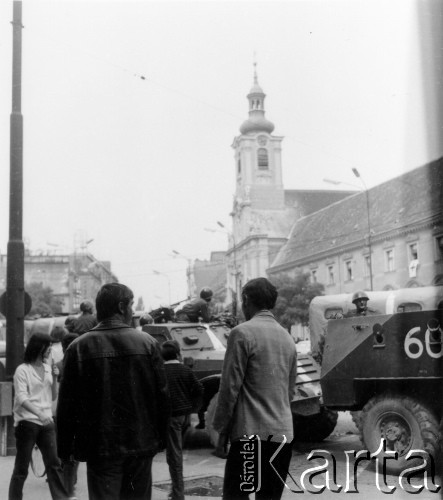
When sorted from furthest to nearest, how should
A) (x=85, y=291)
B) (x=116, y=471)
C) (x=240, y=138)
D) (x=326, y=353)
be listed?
1. (x=240, y=138)
2. (x=85, y=291)
3. (x=326, y=353)
4. (x=116, y=471)

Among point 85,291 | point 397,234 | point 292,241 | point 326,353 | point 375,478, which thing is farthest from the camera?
point 292,241

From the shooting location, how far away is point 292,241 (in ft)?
210

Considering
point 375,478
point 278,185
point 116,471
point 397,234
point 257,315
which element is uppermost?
point 278,185

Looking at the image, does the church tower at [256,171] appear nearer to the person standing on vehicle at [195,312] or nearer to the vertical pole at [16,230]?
the person standing on vehicle at [195,312]

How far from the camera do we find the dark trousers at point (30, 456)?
18.9 feet

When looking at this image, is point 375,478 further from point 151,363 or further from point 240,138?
point 240,138

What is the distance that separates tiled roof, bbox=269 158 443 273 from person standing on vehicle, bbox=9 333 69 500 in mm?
23250

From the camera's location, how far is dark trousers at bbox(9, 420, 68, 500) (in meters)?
5.75

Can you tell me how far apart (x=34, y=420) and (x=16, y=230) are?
12.3 ft

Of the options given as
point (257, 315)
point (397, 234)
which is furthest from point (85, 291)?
point (257, 315)

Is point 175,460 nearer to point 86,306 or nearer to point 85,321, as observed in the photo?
point 85,321

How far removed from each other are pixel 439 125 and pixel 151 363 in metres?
3.95

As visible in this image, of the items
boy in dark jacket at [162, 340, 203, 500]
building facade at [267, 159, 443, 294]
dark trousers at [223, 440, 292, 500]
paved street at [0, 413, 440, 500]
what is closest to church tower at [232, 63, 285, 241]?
building facade at [267, 159, 443, 294]

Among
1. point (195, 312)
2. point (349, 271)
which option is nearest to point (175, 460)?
point (195, 312)
